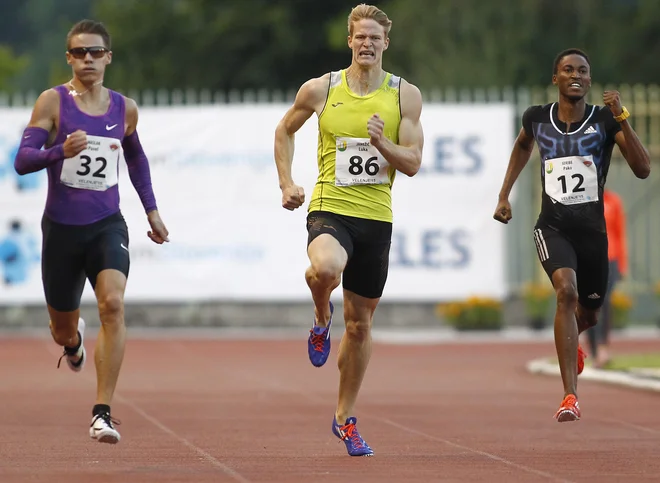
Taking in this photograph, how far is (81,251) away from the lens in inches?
409

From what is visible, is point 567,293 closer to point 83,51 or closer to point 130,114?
point 130,114

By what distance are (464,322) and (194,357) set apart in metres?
5.35

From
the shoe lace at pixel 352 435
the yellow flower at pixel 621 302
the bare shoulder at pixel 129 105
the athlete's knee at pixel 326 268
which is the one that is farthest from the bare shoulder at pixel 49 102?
the yellow flower at pixel 621 302

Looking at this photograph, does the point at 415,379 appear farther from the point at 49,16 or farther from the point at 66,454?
the point at 49,16

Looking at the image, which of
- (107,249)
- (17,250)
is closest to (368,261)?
(107,249)

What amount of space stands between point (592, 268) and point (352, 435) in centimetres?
218

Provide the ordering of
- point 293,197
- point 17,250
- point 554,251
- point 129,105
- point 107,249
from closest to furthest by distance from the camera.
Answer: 1. point 293,197
2. point 107,249
3. point 129,105
4. point 554,251
5. point 17,250

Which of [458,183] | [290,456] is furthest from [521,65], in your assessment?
[290,456]

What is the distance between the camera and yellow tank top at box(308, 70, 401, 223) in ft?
32.9

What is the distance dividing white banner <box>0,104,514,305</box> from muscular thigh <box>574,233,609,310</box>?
1377 cm

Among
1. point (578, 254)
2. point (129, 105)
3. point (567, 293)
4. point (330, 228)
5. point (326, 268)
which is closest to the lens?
point (326, 268)

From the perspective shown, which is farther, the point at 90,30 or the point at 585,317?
the point at 585,317

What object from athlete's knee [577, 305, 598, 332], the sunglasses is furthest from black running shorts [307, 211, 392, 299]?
athlete's knee [577, 305, 598, 332]

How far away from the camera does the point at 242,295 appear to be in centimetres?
2555
